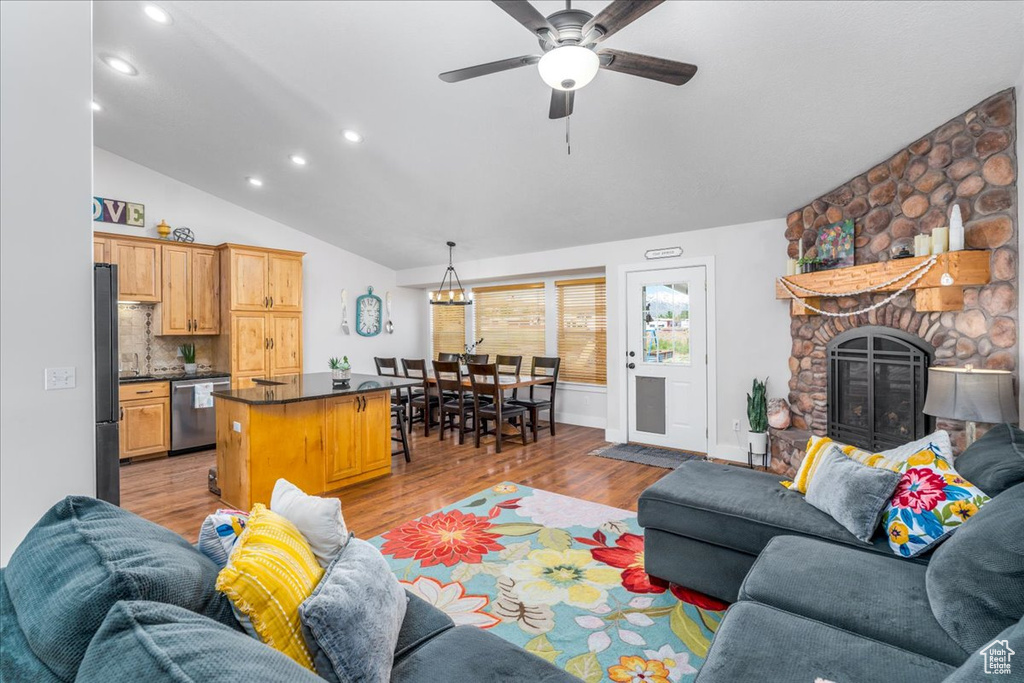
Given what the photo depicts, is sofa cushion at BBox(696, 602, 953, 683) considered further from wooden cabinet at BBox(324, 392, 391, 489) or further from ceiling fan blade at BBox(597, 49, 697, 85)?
wooden cabinet at BBox(324, 392, 391, 489)

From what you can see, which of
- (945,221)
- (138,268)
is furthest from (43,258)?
(945,221)

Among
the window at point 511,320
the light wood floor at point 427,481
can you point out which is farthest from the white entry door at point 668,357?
the window at point 511,320

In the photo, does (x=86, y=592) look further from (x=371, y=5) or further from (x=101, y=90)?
(x=101, y=90)

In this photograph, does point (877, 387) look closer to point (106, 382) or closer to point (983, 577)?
point (983, 577)

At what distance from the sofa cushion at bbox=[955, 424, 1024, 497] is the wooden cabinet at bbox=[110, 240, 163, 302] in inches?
261

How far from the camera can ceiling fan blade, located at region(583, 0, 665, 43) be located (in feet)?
5.62

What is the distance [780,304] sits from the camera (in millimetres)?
4371

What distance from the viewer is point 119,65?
3.60 m

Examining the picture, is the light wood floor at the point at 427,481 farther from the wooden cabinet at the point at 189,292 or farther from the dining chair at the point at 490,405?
the wooden cabinet at the point at 189,292

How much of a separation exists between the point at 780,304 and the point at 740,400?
3.24ft

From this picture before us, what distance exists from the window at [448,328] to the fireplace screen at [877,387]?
5.15m

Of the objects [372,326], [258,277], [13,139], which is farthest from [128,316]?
[13,139]

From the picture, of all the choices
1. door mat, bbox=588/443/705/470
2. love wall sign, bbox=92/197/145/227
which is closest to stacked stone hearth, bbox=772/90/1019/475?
door mat, bbox=588/443/705/470

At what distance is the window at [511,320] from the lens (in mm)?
6832
